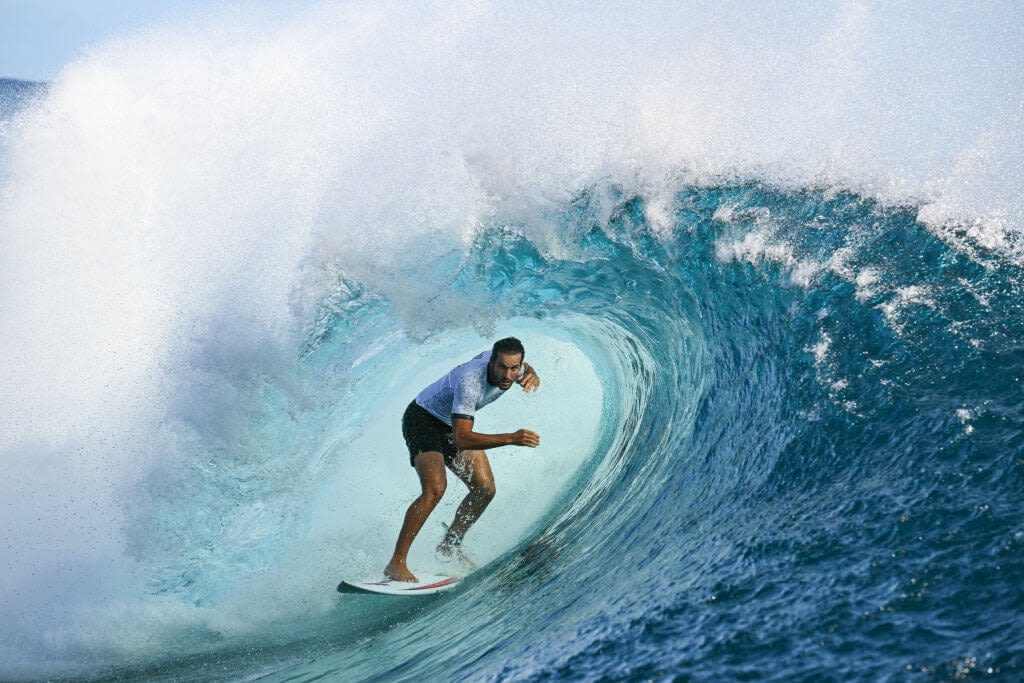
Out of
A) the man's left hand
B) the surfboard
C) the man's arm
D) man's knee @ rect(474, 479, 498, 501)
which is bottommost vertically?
the surfboard

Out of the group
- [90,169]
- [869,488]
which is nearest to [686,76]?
[869,488]

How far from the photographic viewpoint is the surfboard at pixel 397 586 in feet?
16.9

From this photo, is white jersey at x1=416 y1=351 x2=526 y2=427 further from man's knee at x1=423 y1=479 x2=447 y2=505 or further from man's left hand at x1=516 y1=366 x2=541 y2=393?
man's knee at x1=423 y1=479 x2=447 y2=505

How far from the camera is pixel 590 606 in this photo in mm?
3816

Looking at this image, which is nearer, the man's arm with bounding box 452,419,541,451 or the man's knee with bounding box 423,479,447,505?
the man's arm with bounding box 452,419,541,451

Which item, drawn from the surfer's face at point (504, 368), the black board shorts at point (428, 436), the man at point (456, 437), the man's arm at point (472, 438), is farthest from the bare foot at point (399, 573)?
the surfer's face at point (504, 368)

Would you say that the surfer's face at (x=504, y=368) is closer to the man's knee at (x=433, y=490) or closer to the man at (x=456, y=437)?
the man at (x=456, y=437)

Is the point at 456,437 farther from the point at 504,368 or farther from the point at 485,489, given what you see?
the point at 485,489

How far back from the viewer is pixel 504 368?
505 cm

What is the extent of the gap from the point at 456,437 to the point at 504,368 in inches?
18.2

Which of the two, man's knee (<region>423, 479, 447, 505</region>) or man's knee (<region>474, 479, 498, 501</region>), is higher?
man's knee (<region>423, 479, 447, 505</region>)

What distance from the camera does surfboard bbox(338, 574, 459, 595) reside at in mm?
5160

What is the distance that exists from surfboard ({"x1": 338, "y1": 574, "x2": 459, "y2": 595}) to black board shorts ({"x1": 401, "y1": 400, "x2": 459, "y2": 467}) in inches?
27.3

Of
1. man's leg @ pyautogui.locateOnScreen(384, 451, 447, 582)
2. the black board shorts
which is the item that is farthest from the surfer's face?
man's leg @ pyautogui.locateOnScreen(384, 451, 447, 582)
